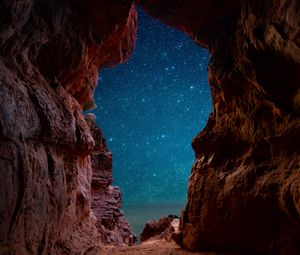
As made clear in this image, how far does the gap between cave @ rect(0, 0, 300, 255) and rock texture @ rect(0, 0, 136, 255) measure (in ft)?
0.10

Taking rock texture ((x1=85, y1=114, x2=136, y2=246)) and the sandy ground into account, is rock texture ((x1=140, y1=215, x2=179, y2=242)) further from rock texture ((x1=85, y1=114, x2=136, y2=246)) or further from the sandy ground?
the sandy ground

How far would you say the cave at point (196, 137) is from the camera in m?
4.90

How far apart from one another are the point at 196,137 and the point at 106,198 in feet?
28.8

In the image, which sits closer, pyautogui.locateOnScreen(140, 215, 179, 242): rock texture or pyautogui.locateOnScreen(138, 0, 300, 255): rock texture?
pyautogui.locateOnScreen(138, 0, 300, 255): rock texture

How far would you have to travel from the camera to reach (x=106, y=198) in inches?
608

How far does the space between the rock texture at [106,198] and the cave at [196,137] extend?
4.48m

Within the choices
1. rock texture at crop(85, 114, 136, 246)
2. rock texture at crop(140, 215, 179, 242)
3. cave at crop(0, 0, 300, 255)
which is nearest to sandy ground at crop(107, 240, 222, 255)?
cave at crop(0, 0, 300, 255)

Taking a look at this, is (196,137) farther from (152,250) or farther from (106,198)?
(106,198)

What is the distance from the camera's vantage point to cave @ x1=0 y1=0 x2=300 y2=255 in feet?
16.1

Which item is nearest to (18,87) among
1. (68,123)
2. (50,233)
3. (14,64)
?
(14,64)

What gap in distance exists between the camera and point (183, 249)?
7.48 meters

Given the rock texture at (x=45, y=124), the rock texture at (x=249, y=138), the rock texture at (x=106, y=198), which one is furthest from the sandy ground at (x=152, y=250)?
the rock texture at (x=106, y=198)

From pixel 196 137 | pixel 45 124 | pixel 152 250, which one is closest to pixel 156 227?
pixel 152 250

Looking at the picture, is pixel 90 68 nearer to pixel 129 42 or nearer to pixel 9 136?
pixel 129 42
